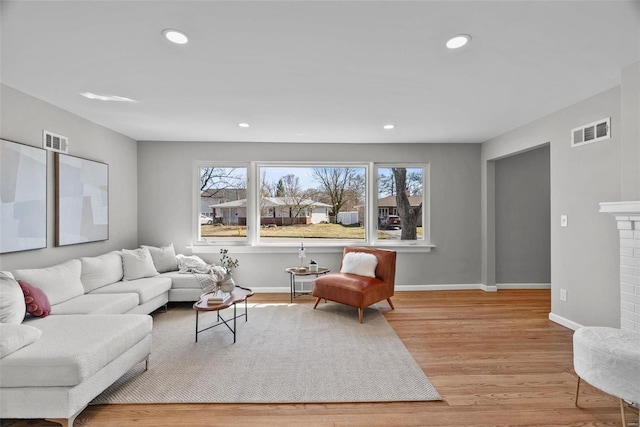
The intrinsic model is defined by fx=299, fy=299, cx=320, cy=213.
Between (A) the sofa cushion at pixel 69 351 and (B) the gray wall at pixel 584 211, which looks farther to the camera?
(B) the gray wall at pixel 584 211

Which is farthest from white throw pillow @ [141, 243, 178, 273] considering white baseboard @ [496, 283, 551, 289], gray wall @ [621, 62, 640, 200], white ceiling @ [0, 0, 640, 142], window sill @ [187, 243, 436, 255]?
white baseboard @ [496, 283, 551, 289]

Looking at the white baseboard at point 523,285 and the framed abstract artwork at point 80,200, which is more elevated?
the framed abstract artwork at point 80,200

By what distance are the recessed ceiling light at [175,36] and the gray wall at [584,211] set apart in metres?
3.49

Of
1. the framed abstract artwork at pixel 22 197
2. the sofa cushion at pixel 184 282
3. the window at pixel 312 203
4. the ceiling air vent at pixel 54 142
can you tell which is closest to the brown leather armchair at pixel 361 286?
the window at pixel 312 203

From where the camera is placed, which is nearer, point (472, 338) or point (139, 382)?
point (139, 382)

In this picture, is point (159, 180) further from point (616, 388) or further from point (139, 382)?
point (616, 388)

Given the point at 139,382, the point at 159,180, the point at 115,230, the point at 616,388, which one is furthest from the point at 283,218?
the point at 616,388

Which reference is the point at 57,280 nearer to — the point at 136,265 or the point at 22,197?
the point at 22,197

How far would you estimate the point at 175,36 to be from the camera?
6.34ft

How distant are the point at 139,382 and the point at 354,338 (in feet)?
6.33

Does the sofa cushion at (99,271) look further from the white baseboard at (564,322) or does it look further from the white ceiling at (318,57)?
the white baseboard at (564,322)

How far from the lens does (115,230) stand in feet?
14.0

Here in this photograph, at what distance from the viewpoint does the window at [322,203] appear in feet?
16.5

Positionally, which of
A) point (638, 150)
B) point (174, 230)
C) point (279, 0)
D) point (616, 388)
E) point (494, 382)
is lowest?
point (494, 382)
